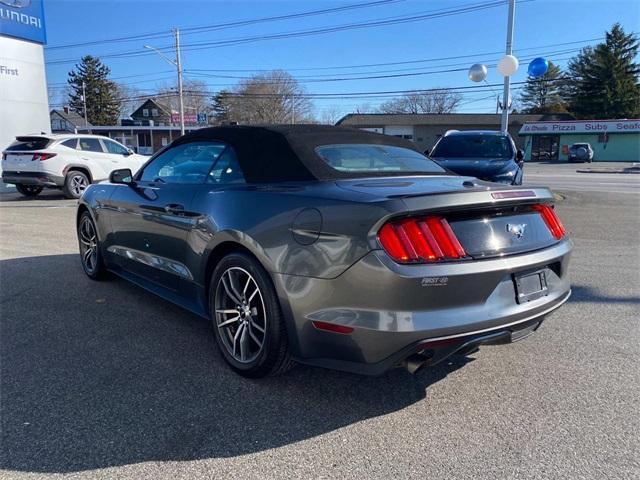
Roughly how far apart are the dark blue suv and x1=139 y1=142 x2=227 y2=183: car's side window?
5.67 meters

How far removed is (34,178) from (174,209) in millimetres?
10569

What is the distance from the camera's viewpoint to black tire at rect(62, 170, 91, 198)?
12.4 m

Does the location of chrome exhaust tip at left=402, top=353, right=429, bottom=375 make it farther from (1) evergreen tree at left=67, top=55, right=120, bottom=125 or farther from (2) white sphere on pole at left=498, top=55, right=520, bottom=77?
(1) evergreen tree at left=67, top=55, right=120, bottom=125

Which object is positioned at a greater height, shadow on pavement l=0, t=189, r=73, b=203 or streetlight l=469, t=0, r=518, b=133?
streetlight l=469, t=0, r=518, b=133

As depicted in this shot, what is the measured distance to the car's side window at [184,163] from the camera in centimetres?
351

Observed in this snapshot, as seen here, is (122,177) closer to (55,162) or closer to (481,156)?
(481,156)

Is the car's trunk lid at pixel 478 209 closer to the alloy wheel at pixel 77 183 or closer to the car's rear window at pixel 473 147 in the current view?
the car's rear window at pixel 473 147

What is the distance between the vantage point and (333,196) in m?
2.51

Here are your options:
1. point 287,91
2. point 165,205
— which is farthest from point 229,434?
point 287,91

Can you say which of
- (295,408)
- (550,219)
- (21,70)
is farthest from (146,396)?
(21,70)

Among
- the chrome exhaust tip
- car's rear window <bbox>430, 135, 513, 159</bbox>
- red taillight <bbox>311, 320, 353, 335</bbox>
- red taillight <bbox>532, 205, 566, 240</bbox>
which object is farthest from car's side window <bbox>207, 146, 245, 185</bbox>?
car's rear window <bbox>430, 135, 513, 159</bbox>

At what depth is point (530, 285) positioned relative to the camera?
262cm

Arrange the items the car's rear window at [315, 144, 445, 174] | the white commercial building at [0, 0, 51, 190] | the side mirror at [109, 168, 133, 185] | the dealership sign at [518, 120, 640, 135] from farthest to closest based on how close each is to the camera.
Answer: the dealership sign at [518, 120, 640, 135]
the white commercial building at [0, 0, 51, 190]
the side mirror at [109, 168, 133, 185]
the car's rear window at [315, 144, 445, 174]

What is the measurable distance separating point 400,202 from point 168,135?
67.4 meters
